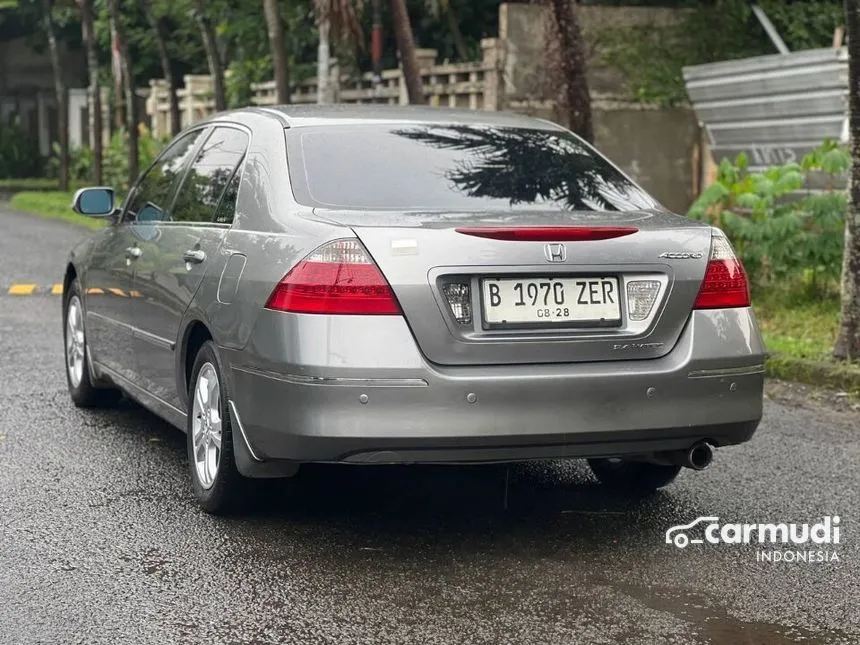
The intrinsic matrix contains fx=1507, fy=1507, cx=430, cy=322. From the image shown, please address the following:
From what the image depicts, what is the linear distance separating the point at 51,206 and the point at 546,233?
26.0 meters

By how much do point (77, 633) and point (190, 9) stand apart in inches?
1011

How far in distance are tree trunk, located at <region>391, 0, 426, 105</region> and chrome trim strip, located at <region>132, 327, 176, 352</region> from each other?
11.1m

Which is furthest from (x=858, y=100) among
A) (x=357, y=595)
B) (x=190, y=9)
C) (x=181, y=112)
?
(x=181, y=112)

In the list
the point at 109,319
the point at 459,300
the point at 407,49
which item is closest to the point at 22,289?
the point at 407,49

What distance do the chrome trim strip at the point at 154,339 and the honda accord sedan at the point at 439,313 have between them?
0.32 feet

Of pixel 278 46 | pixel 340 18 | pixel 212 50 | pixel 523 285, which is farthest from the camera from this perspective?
pixel 212 50

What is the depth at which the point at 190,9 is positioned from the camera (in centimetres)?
2880

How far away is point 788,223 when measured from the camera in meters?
11.2

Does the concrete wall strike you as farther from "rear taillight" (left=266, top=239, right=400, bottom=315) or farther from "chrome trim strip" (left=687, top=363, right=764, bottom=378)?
"rear taillight" (left=266, top=239, right=400, bottom=315)

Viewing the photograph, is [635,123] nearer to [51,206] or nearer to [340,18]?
[340,18]

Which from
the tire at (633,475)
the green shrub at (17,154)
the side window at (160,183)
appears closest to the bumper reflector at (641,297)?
the tire at (633,475)

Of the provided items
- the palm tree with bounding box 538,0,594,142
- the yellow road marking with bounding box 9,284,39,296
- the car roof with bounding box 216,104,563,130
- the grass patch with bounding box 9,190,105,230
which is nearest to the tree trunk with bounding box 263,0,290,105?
the grass patch with bounding box 9,190,105,230

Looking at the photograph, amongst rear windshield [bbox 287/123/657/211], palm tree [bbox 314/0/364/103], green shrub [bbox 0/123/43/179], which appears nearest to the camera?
rear windshield [bbox 287/123/657/211]

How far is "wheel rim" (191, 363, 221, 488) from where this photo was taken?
5.68 metres
